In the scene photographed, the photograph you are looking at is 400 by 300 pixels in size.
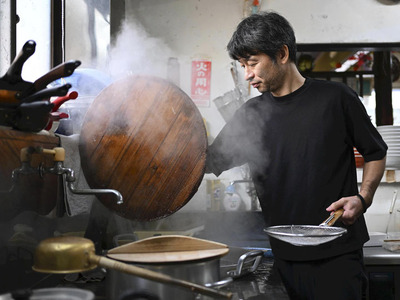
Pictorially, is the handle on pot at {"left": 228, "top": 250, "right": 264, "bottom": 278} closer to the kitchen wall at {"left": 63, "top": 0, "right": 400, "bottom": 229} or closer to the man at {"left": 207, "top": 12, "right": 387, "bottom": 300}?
the man at {"left": 207, "top": 12, "right": 387, "bottom": 300}

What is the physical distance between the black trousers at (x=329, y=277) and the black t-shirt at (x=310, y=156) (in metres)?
0.05

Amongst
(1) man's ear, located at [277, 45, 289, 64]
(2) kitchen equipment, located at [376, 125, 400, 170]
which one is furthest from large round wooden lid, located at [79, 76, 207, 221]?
(2) kitchen equipment, located at [376, 125, 400, 170]

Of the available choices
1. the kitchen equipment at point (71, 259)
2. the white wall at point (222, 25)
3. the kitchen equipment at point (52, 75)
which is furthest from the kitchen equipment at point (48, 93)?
the white wall at point (222, 25)

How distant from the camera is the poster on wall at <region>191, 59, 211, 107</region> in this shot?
150 inches

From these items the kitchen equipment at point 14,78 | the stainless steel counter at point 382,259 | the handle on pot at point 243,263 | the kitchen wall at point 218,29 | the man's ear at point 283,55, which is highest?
the kitchen wall at point 218,29

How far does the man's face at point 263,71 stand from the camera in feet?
6.84

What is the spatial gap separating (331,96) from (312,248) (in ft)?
2.35

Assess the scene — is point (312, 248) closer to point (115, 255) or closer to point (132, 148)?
point (132, 148)

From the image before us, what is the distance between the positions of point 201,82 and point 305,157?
1.94m

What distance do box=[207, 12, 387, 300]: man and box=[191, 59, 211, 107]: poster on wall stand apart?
1678 mm

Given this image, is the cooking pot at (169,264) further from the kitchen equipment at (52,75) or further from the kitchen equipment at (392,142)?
the kitchen equipment at (392,142)

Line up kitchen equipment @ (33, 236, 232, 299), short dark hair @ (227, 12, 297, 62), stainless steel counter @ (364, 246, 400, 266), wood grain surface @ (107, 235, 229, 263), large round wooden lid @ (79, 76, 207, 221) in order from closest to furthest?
1. kitchen equipment @ (33, 236, 232, 299)
2. wood grain surface @ (107, 235, 229, 263)
3. large round wooden lid @ (79, 76, 207, 221)
4. short dark hair @ (227, 12, 297, 62)
5. stainless steel counter @ (364, 246, 400, 266)

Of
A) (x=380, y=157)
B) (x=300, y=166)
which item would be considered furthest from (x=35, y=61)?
(x=380, y=157)

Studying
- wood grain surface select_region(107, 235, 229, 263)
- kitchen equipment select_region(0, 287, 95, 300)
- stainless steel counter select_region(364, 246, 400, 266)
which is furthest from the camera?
stainless steel counter select_region(364, 246, 400, 266)
